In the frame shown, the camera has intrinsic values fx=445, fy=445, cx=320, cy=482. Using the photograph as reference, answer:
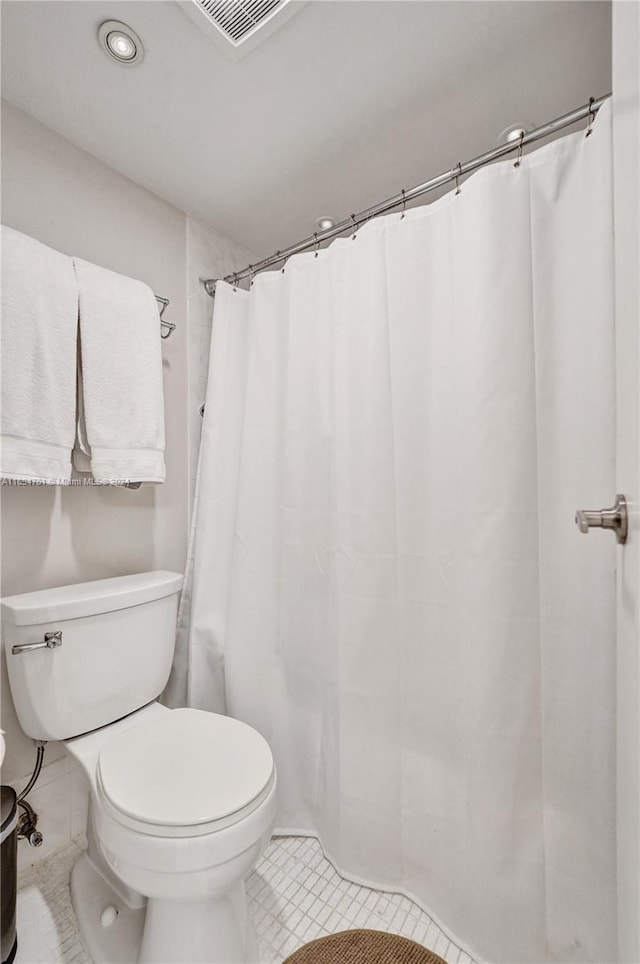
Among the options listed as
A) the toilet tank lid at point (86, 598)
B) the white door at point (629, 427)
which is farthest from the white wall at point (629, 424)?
the toilet tank lid at point (86, 598)

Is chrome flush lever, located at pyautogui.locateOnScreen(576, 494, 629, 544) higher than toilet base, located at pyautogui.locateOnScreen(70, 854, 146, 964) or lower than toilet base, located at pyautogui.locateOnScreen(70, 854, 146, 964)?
higher

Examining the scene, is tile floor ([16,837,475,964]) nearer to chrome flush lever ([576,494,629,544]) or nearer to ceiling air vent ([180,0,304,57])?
chrome flush lever ([576,494,629,544])

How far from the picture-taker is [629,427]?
589 millimetres

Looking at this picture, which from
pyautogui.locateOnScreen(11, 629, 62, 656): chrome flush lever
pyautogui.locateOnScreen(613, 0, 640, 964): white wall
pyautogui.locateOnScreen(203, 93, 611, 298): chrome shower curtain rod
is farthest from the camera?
pyautogui.locateOnScreen(11, 629, 62, 656): chrome flush lever

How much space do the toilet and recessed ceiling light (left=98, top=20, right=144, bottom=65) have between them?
137 cm

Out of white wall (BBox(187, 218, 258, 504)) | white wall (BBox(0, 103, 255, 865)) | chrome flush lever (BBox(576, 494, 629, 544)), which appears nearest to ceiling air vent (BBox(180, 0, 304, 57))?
white wall (BBox(0, 103, 255, 865))

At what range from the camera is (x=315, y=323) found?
142 centimetres

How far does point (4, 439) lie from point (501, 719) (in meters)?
1.37

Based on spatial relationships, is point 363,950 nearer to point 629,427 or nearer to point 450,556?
point 450,556

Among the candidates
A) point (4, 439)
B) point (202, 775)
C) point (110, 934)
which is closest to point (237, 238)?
point (4, 439)

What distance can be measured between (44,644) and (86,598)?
0.14 m

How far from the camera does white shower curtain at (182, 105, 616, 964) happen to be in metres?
0.96

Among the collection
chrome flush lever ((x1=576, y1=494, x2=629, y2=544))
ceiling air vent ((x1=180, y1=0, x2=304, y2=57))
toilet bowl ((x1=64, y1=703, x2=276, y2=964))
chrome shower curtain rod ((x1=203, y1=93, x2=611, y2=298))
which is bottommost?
toilet bowl ((x1=64, y1=703, x2=276, y2=964))

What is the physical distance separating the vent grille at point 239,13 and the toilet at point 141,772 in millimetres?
1408
